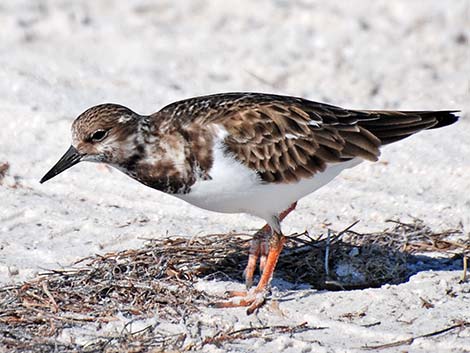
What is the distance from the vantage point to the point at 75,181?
6703 mm

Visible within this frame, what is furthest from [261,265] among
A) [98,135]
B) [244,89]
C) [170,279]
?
[244,89]

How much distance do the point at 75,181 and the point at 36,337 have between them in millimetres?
1927

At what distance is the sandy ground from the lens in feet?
17.4

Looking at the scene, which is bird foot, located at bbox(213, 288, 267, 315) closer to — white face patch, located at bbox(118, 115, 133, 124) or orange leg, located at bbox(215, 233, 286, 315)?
orange leg, located at bbox(215, 233, 286, 315)

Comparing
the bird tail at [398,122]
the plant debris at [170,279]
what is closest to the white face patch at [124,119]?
the plant debris at [170,279]

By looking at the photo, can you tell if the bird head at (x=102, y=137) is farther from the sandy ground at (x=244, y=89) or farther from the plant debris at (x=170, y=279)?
the sandy ground at (x=244, y=89)

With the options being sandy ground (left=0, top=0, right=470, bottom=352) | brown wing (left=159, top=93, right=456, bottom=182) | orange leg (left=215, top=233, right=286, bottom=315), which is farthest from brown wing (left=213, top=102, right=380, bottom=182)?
sandy ground (left=0, top=0, right=470, bottom=352)

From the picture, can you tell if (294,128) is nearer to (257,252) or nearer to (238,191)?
(238,191)

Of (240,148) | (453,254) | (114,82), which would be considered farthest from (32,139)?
(453,254)

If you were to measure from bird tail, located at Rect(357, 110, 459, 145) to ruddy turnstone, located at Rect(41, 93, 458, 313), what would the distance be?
0.01m

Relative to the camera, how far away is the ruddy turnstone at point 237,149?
16.8 feet

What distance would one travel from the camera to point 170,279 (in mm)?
5465

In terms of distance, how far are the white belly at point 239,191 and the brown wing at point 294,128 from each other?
0.04m

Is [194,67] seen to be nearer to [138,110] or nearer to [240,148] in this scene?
[138,110]
